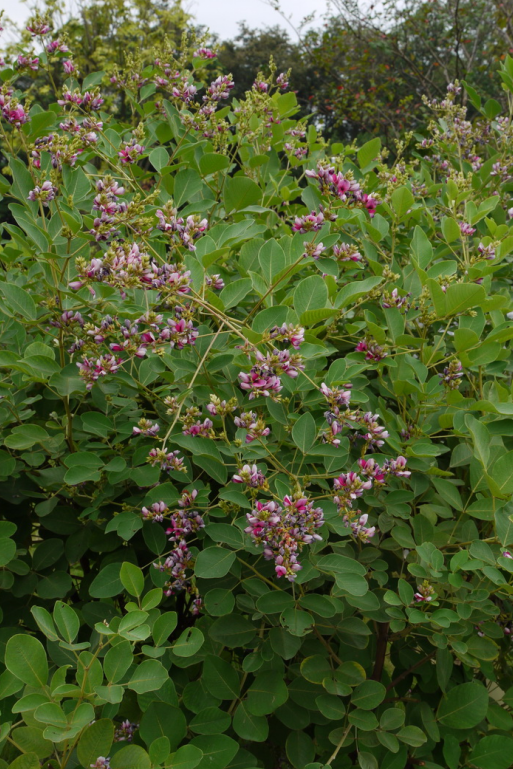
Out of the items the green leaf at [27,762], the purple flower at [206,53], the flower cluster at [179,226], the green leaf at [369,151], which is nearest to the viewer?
the green leaf at [27,762]

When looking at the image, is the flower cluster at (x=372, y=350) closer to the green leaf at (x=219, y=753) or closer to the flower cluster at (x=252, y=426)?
the flower cluster at (x=252, y=426)

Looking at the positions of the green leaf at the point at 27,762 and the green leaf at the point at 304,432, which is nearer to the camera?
the green leaf at the point at 27,762

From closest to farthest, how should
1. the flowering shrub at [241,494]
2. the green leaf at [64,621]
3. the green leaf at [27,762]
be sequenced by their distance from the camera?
the green leaf at [27,762] → the green leaf at [64,621] → the flowering shrub at [241,494]

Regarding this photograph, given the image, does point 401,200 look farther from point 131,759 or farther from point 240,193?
point 131,759

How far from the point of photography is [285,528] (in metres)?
1.20

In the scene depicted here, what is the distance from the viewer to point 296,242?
160 cm

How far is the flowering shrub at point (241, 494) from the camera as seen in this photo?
128cm

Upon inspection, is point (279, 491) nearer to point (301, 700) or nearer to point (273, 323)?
point (273, 323)

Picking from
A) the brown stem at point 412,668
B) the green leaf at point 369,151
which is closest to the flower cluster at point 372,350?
the brown stem at point 412,668

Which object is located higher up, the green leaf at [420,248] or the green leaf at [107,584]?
the green leaf at [420,248]

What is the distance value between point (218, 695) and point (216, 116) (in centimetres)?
193

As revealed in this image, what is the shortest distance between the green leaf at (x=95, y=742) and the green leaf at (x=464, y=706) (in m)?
0.87

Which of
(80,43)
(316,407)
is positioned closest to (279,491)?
(316,407)

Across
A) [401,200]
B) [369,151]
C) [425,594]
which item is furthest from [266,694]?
[369,151]
